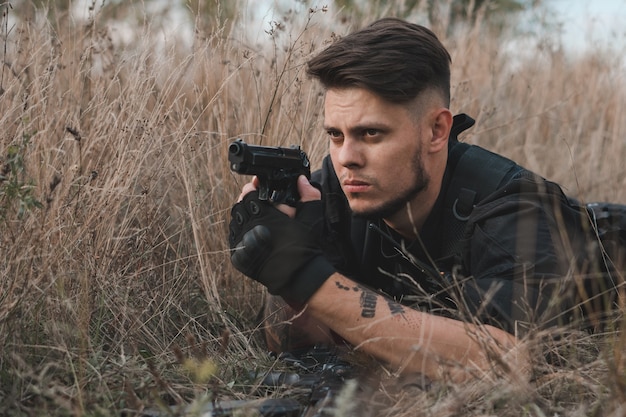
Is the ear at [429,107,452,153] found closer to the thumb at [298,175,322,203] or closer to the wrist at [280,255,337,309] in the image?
the thumb at [298,175,322,203]

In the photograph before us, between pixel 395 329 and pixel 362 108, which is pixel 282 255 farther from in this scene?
pixel 362 108

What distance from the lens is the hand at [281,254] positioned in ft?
7.80

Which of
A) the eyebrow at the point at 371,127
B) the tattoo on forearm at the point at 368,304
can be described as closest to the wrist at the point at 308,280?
the tattoo on forearm at the point at 368,304

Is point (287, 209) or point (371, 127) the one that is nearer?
→ point (287, 209)

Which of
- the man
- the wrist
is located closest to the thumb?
the man

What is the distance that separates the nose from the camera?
8.60 ft

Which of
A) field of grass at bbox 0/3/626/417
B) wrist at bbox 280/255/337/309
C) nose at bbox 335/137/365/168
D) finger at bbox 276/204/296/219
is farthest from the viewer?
nose at bbox 335/137/365/168

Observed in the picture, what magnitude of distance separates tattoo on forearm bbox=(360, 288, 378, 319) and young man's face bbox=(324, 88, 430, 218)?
381 millimetres

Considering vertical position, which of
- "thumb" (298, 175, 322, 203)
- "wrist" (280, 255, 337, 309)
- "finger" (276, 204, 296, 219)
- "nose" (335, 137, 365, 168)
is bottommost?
"wrist" (280, 255, 337, 309)

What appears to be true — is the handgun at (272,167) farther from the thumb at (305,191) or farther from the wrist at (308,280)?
the wrist at (308,280)

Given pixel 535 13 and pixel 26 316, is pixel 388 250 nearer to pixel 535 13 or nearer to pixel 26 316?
pixel 26 316

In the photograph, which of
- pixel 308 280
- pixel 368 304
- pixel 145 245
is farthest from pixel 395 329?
pixel 145 245

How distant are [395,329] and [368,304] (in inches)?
4.7

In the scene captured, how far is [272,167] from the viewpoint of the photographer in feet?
8.11
